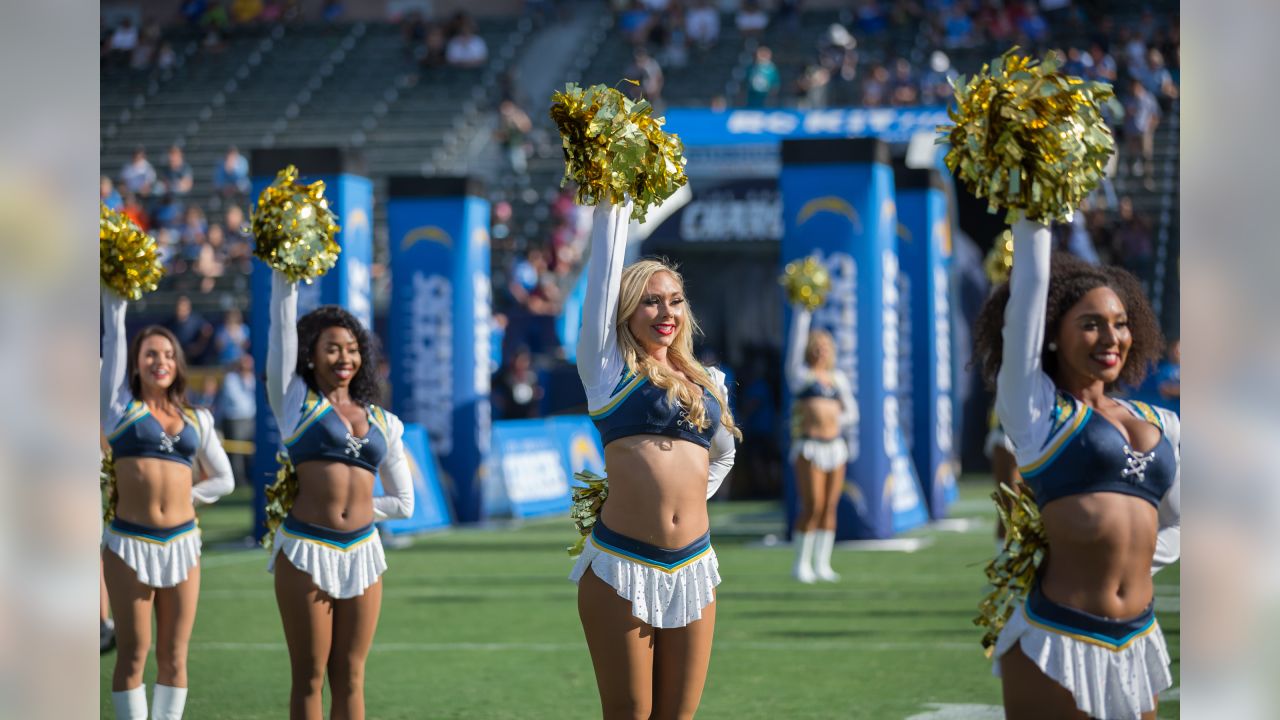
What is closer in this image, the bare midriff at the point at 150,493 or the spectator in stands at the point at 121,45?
the bare midriff at the point at 150,493

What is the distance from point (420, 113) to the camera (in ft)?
90.9

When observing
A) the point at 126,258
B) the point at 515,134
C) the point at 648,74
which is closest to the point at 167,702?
the point at 126,258

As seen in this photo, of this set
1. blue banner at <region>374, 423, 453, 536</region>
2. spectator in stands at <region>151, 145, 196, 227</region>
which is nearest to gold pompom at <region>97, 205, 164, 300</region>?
blue banner at <region>374, 423, 453, 536</region>

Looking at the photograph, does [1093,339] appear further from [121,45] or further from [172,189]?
[121,45]

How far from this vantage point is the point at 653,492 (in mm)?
4242

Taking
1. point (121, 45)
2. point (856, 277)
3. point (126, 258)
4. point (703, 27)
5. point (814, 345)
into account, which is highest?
point (703, 27)

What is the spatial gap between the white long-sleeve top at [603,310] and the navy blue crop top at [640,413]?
3 centimetres

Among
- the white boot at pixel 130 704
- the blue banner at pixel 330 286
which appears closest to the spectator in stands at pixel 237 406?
the blue banner at pixel 330 286

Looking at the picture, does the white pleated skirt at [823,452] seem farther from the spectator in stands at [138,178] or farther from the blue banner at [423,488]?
the spectator in stands at [138,178]

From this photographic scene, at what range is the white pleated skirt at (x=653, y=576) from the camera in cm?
418

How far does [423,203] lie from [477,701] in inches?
362

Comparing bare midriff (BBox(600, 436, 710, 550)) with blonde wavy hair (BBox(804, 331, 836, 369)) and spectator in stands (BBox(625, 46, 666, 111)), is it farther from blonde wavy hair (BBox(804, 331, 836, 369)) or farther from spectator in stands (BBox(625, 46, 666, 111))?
spectator in stands (BBox(625, 46, 666, 111))

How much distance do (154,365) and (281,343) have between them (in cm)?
118

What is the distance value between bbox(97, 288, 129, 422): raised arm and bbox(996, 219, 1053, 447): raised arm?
3549 millimetres
